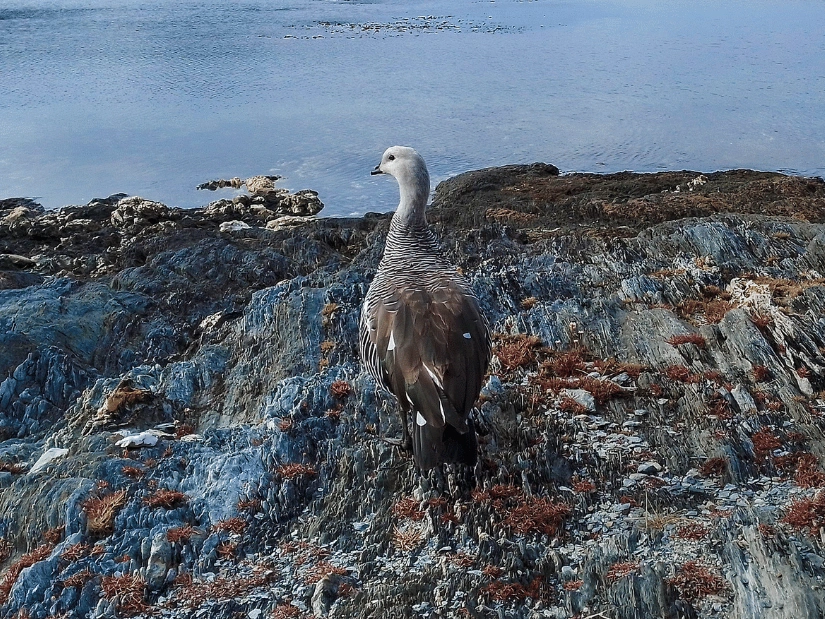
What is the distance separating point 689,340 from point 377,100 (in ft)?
98.9

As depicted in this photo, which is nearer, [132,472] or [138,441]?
[132,472]

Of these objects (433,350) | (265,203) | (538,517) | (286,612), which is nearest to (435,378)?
(433,350)

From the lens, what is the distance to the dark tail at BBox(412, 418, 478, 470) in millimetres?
7398

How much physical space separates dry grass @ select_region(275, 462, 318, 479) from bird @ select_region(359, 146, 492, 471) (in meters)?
1.12

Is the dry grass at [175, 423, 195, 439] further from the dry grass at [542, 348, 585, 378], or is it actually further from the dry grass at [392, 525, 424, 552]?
the dry grass at [542, 348, 585, 378]

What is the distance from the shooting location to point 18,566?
25.7 feet

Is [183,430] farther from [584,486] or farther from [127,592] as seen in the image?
[584,486]

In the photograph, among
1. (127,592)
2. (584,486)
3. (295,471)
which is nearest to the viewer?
(127,592)

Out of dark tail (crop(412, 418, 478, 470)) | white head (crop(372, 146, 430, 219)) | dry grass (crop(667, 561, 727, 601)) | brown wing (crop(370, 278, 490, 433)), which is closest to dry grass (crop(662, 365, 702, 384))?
brown wing (crop(370, 278, 490, 433))

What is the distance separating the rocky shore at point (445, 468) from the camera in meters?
7.19

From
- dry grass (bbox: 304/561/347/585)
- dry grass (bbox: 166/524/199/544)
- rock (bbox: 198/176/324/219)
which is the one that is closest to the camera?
dry grass (bbox: 304/561/347/585)

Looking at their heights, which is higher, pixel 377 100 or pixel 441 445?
pixel 377 100

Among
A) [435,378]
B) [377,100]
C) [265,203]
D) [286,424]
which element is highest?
[435,378]

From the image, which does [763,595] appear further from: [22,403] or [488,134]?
[488,134]
